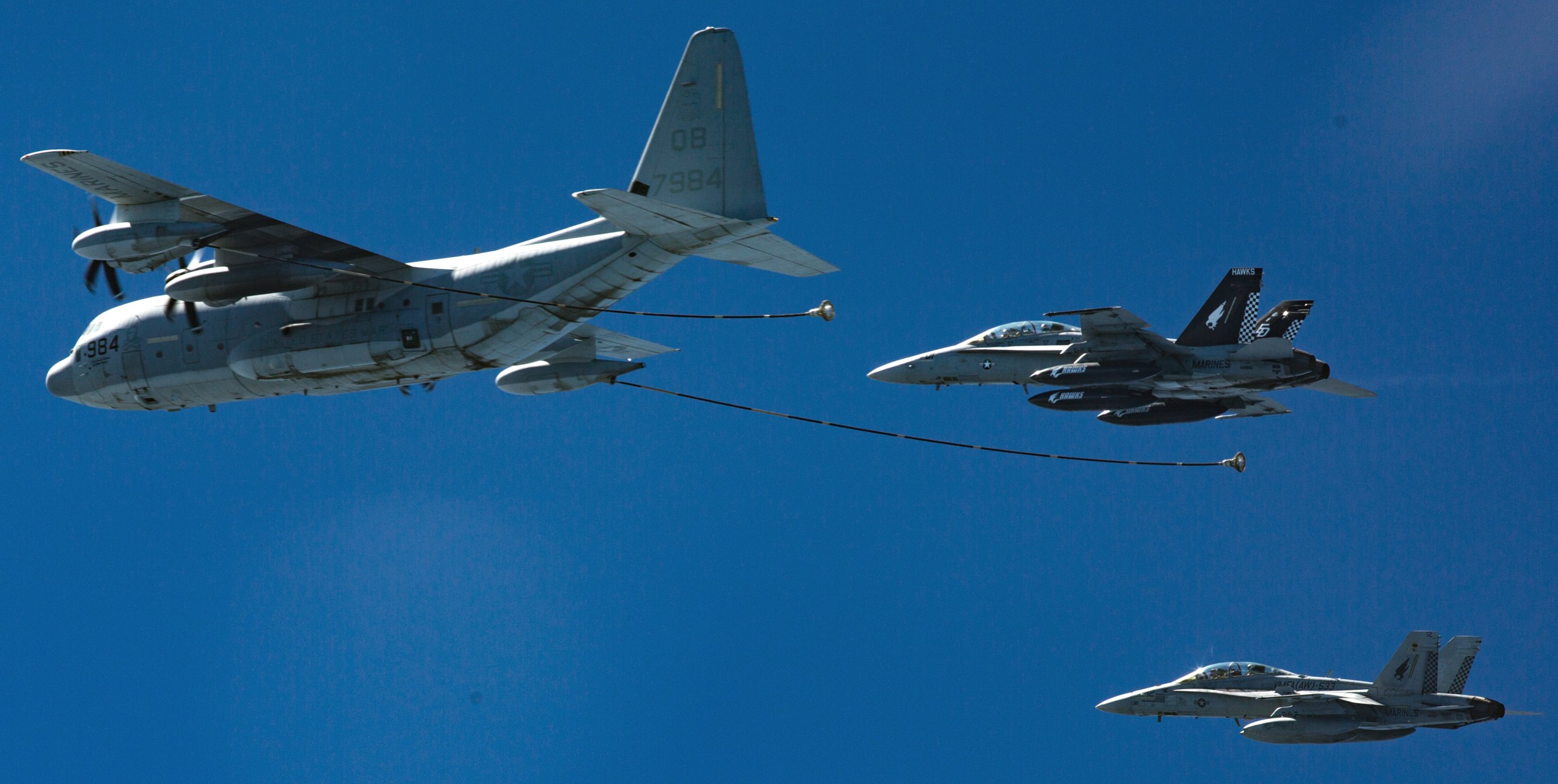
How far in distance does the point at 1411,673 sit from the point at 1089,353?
780 inches

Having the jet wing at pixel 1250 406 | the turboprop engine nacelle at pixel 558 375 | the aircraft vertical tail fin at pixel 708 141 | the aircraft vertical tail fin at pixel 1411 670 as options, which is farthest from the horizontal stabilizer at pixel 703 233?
the aircraft vertical tail fin at pixel 1411 670

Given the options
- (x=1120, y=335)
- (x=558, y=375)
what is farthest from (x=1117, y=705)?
(x=558, y=375)

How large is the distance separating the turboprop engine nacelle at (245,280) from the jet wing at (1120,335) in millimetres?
20764

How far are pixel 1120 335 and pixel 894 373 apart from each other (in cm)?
757

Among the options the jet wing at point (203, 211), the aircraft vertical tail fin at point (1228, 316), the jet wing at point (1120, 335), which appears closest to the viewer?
the jet wing at point (203, 211)

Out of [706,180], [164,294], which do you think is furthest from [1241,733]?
[164,294]

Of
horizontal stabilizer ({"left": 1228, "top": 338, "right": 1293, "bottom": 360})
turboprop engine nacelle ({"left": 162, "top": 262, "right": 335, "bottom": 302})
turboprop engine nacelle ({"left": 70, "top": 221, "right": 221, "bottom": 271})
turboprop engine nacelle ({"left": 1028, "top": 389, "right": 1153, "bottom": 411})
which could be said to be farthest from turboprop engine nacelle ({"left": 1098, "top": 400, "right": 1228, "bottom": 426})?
turboprop engine nacelle ({"left": 70, "top": 221, "right": 221, "bottom": 271})

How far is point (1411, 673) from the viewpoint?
47062 millimetres

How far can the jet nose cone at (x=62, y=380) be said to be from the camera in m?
31.1

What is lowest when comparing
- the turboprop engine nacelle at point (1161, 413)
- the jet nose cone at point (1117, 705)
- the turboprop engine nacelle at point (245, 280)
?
the jet nose cone at point (1117, 705)

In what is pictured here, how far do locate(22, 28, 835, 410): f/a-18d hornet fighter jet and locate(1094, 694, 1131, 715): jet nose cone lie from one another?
1090 inches

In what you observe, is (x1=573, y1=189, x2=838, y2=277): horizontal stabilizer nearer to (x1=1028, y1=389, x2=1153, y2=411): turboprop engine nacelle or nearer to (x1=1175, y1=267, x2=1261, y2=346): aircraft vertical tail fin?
(x1=1028, y1=389, x2=1153, y2=411): turboprop engine nacelle

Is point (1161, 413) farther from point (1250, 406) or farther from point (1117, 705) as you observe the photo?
point (1117, 705)

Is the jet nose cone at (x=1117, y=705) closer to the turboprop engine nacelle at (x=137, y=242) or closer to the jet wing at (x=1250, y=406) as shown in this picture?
the jet wing at (x=1250, y=406)
